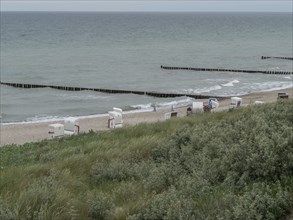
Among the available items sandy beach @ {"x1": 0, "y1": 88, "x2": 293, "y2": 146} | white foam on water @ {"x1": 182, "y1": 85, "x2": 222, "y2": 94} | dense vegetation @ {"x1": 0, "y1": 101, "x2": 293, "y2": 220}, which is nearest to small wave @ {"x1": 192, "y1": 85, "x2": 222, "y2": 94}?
white foam on water @ {"x1": 182, "y1": 85, "x2": 222, "y2": 94}

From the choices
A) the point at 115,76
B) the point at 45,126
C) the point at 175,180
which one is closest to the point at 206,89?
the point at 115,76

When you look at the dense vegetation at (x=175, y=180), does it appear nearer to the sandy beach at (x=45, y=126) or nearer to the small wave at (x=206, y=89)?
the sandy beach at (x=45, y=126)

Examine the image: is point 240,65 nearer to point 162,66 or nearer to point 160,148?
point 162,66

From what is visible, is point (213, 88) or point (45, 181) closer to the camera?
point (45, 181)

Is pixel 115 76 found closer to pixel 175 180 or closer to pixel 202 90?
pixel 202 90

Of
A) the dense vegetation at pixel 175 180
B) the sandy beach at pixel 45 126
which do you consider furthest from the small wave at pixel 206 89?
the dense vegetation at pixel 175 180

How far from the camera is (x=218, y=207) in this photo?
607 cm

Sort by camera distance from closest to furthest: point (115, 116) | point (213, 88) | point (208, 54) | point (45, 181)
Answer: point (45, 181) → point (115, 116) → point (213, 88) → point (208, 54)

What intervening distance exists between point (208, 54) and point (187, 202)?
71.6m

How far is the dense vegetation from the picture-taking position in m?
6.07

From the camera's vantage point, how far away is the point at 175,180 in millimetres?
7766

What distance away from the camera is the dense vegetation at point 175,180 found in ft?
19.9

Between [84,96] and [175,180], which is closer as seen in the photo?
[175,180]

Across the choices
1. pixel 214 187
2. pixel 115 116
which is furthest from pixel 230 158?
pixel 115 116
